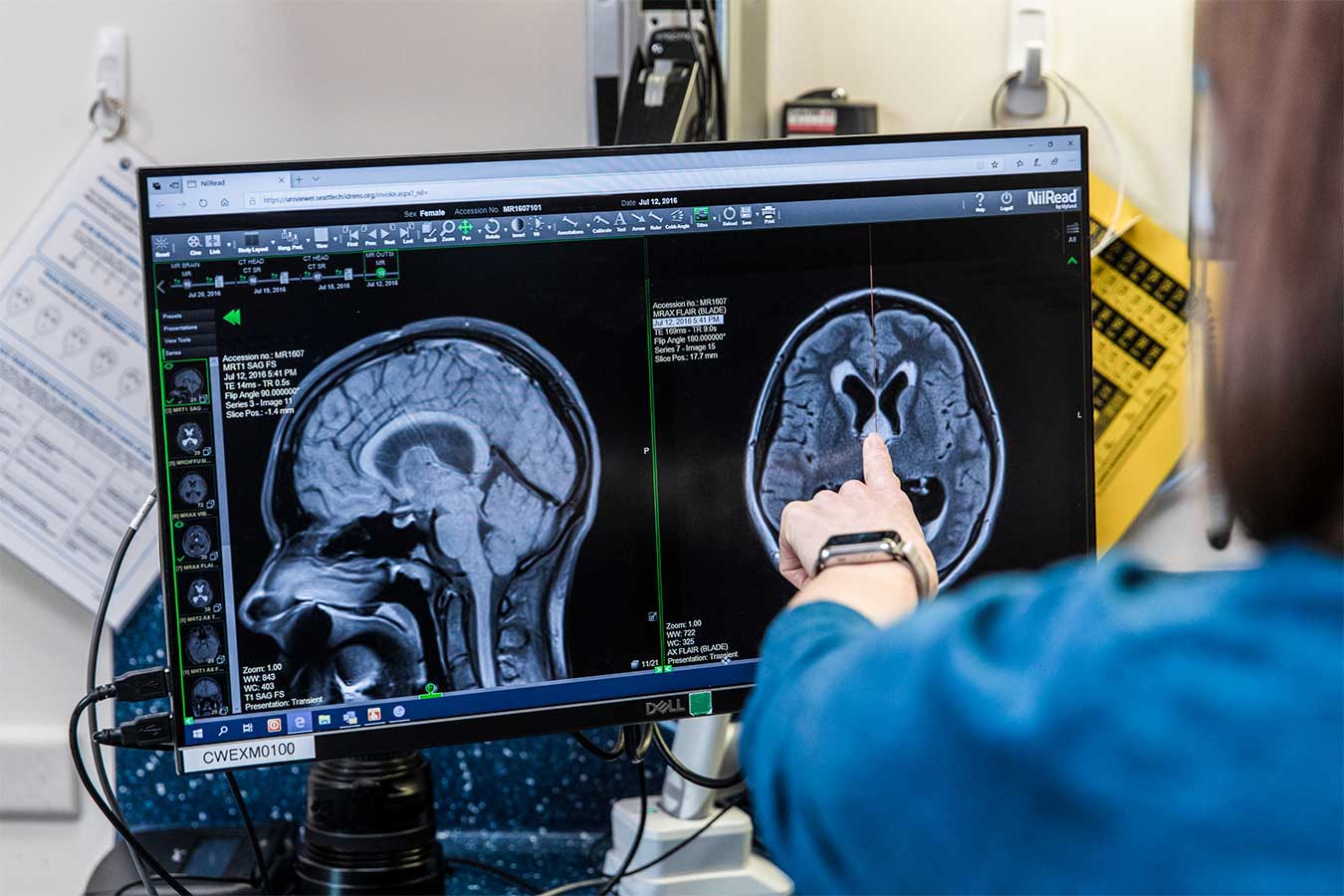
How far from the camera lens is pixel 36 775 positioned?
4.50 ft

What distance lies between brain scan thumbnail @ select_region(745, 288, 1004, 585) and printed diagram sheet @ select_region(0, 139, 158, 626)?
2.13 feet

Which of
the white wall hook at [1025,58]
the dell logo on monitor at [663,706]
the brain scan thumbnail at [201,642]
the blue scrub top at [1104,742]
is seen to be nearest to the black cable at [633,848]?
the dell logo on monitor at [663,706]

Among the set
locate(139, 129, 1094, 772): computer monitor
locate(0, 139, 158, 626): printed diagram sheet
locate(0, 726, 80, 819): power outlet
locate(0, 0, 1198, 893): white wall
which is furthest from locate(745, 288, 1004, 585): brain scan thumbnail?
locate(0, 726, 80, 819): power outlet

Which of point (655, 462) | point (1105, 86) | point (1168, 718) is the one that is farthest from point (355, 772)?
point (1105, 86)

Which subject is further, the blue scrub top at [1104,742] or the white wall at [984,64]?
the white wall at [984,64]

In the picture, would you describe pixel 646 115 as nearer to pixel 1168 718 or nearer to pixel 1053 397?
pixel 1053 397

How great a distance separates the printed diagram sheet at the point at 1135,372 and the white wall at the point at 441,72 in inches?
2.3

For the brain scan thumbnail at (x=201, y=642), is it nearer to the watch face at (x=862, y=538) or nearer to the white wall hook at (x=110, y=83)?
the watch face at (x=862, y=538)

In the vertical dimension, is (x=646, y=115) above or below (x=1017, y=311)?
above

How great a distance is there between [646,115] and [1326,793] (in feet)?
2.79

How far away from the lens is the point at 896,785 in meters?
0.57

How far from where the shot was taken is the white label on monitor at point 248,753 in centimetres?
98

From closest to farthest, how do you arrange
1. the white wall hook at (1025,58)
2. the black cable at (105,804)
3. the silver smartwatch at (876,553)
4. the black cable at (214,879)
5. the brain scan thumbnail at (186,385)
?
1. the silver smartwatch at (876,553)
2. the brain scan thumbnail at (186,385)
3. the black cable at (105,804)
4. the black cable at (214,879)
5. the white wall hook at (1025,58)

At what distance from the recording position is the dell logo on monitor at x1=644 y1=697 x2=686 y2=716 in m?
1.05
